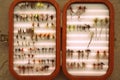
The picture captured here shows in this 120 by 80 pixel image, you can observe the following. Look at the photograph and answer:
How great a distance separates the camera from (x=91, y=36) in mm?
1314

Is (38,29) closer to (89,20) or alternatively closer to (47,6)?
(47,6)

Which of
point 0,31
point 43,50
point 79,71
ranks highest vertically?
point 0,31

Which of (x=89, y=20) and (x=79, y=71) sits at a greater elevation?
(x=89, y=20)

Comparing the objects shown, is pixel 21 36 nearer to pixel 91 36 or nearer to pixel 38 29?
pixel 38 29

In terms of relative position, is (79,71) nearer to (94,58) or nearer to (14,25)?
(94,58)

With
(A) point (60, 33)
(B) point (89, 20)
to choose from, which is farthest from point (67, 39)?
(B) point (89, 20)

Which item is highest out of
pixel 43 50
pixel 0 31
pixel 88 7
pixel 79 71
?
pixel 88 7

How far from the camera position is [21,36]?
4.30 ft

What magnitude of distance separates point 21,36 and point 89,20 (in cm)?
38

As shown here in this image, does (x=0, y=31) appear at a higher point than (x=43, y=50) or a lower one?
higher

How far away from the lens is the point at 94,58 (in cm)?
132

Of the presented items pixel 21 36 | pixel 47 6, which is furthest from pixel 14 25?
pixel 47 6

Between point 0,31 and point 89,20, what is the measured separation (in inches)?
19.7

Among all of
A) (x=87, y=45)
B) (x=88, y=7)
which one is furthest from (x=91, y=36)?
(x=88, y=7)
